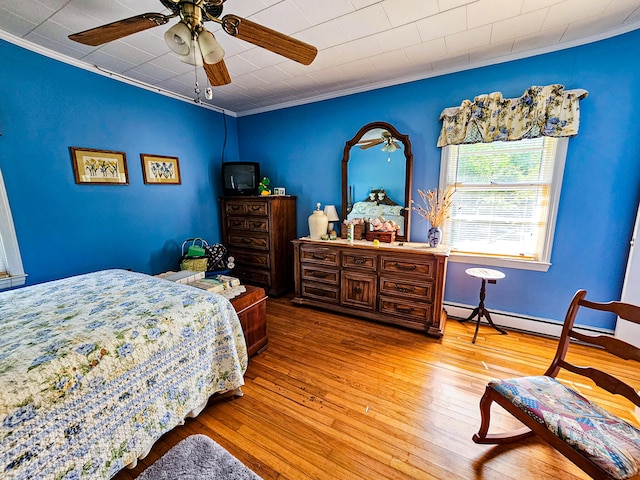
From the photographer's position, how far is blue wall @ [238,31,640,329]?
202 cm

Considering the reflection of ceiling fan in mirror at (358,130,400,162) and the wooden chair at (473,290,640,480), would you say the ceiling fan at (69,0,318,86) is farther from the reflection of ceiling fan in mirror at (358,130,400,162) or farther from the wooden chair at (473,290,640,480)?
the wooden chair at (473,290,640,480)

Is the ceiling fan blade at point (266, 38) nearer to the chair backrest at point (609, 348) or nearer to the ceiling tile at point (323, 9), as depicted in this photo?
the ceiling tile at point (323, 9)

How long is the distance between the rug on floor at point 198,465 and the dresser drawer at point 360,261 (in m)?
1.85

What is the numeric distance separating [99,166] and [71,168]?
21 centimetres

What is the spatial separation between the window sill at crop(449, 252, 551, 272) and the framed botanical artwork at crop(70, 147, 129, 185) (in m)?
3.50

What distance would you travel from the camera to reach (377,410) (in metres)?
1.63

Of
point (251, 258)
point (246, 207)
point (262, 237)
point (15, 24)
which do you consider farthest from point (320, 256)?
point (15, 24)

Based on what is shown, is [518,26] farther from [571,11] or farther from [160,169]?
[160,169]

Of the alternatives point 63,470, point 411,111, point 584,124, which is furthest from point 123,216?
point 584,124

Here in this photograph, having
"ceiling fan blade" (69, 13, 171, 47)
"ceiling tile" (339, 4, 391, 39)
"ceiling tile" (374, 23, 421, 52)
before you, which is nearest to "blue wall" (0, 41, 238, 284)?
"ceiling fan blade" (69, 13, 171, 47)

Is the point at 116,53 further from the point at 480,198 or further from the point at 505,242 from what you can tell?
the point at 505,242

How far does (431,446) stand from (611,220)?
92.1 inches

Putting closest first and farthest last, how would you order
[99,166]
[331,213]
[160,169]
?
[99,166] → [160,169] → [331,213]

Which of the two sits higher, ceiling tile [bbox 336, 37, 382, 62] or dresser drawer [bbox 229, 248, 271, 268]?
ceiling tile [bbox 336, 37, 382, 62]
